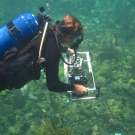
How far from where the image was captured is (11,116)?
827 cm

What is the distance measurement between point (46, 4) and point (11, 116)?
14.1m

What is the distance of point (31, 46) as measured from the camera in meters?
3.22

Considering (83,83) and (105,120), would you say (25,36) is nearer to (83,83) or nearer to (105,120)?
(83,83)

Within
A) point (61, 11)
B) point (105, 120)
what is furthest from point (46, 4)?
point (105, 120)

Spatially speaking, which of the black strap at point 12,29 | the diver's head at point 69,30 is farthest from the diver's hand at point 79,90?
the black strap at point 12,29

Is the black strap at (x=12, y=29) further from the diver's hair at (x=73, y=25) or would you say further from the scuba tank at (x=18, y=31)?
the diver's hair at (x=73, y=25)

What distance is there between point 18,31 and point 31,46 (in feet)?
1.14

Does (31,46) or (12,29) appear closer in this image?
A: (31,46)

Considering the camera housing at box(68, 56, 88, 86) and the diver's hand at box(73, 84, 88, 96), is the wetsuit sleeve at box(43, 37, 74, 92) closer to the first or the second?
the diver's hand at box(73, 84, 88, 96)

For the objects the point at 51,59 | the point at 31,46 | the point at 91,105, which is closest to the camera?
the point at 51,59

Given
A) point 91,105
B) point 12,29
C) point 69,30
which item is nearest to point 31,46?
point 12,29

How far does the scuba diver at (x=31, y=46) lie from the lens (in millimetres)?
3135

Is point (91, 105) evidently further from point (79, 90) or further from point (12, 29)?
point (12, 29)

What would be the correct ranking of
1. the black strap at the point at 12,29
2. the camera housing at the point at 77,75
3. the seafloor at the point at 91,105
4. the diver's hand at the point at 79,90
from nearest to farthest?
1. the black strap at the point at 12,29
2. the diver's hand at the point at 79,90
3. the camera housing at the point at 77,75
4. the seafloor at the point at 91,105
